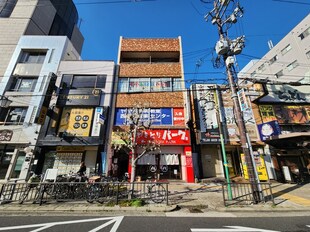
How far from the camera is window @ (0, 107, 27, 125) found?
14555mm

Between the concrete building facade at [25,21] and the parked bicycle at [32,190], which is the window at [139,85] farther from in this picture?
the concrete building facade at [25,21]

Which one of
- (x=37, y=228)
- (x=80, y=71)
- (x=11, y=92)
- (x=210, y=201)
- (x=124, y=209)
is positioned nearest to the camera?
(x=37, y=228)

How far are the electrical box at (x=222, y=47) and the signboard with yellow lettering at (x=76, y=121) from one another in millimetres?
11713

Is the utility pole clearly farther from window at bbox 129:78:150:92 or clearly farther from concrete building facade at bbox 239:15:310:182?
window at bbox 129:78:150:92

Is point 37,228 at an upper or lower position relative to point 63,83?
lower

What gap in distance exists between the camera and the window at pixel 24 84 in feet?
52.1

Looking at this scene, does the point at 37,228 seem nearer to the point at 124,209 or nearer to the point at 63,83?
the point at 124,209

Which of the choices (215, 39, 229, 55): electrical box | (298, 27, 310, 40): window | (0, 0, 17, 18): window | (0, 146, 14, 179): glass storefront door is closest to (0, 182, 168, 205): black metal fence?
(0, 146, 14, 179): glass storefront door

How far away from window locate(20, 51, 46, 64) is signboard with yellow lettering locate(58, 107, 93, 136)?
7628 mm

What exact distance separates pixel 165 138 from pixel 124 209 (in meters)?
7.77

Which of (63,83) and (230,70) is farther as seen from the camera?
(63,83)

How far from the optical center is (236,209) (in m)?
6.88

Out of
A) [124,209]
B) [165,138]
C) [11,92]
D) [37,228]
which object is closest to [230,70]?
[165,138]

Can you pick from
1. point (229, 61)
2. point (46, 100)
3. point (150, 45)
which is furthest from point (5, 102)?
point (229, 61)
